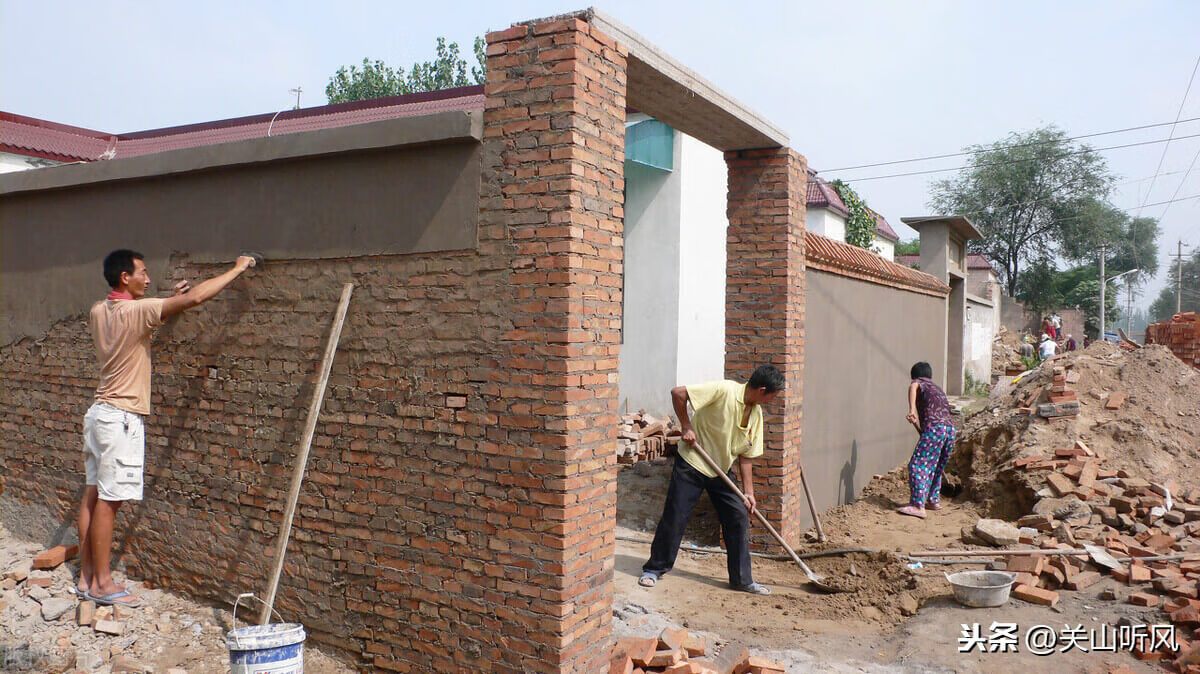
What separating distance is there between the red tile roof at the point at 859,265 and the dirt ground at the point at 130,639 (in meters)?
5.39

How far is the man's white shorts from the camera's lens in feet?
16.3

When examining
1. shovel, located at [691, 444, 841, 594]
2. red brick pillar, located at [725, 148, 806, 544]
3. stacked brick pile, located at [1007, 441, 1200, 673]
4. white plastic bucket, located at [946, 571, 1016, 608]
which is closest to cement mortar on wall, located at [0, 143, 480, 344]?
shovel, located at [691, 444, 841, 594]

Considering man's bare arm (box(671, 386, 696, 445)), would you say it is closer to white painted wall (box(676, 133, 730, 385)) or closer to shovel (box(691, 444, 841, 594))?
shovel (box(691, 444, 841, 594))

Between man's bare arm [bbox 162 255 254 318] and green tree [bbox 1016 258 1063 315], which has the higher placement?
green tree [bbox 1016 258 1063 315]

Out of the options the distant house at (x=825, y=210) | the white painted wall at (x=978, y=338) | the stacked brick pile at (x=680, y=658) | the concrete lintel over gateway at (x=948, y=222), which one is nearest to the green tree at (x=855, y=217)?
the distant house at (x=825, y=210)

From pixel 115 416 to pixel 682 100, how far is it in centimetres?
415

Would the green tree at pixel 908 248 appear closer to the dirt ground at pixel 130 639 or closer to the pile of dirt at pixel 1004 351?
the pile of dirt at pixel 1004 351

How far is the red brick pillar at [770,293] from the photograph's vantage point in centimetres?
665

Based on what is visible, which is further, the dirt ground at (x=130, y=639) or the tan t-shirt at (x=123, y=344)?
the tan t-shirt at (x=123, y=344)

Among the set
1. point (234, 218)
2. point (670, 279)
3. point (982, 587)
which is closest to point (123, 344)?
point (234, 218)

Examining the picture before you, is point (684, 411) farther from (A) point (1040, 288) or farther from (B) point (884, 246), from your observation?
(A) point (1040, 288)

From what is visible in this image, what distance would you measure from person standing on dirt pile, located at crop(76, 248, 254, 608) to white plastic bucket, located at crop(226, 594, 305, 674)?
1.67m

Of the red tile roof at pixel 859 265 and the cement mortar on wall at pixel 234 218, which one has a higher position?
the red tile roof at pixel 859 265

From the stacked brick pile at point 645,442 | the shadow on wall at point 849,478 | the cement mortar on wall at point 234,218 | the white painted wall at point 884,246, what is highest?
the white painted wall at point 884,246
